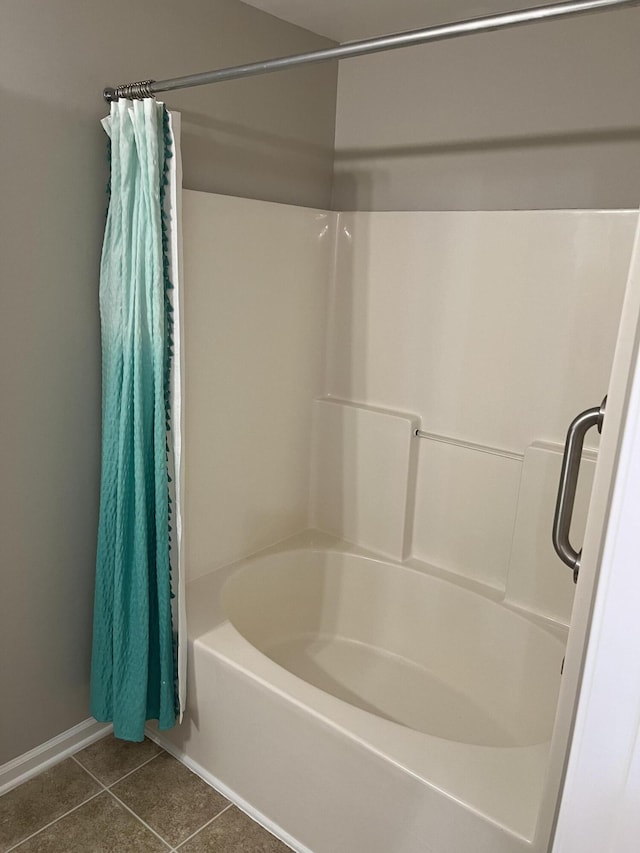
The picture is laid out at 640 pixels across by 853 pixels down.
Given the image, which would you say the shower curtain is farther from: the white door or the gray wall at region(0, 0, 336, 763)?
the white door

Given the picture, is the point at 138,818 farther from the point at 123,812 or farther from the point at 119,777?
the point at 119,777

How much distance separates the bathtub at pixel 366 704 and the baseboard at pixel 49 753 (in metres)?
0.24

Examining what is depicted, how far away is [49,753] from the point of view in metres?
2.07

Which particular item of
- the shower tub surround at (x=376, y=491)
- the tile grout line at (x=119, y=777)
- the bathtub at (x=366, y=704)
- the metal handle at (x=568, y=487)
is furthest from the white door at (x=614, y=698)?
the tile grout line at (x=119, y=777)

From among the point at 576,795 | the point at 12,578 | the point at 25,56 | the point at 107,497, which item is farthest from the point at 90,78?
the point at 576,795

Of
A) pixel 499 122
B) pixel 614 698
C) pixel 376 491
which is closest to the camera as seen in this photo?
pixel 614 698

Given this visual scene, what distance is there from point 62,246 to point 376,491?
1334 millimetres

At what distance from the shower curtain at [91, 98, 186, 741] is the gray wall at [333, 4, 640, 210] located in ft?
3.08

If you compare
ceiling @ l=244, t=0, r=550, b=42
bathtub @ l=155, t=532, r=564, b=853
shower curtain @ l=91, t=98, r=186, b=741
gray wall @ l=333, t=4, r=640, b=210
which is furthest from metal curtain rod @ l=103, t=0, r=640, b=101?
bathtub @ l=155, t=532, r=564, b=853

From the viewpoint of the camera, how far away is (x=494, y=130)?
2.16 meters

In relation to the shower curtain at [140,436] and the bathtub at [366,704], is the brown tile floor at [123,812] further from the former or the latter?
the shower curtain at [140,436]

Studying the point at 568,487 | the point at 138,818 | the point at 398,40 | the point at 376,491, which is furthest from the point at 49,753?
the point at 398,40

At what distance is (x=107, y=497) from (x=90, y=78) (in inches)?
42.5

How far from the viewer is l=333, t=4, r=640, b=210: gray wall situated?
1.93 metres
